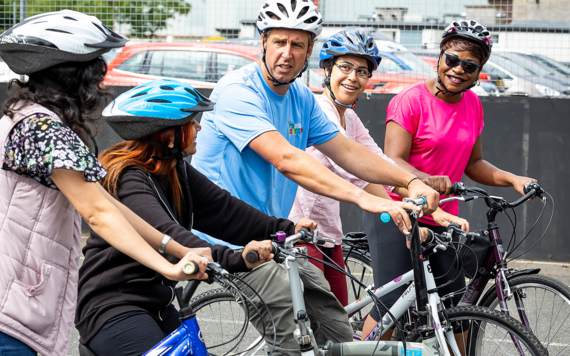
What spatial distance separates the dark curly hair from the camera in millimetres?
2027

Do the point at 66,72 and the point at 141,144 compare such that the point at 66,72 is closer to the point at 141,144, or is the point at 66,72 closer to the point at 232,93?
the point at 141,144

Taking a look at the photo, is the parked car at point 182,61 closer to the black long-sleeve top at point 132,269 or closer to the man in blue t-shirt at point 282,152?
the man in blue t-shirt at point 282,152

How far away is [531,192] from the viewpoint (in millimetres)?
3627

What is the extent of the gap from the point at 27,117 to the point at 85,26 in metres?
0.40

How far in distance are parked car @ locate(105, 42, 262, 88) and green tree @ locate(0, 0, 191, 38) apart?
277 mm

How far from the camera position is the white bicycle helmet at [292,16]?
10.00 ft

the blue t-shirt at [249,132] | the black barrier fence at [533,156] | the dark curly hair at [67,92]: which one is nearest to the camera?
the dark curly hair at [67,92]

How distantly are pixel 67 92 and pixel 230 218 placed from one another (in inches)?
37.7

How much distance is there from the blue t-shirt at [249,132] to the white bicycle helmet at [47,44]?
814mm

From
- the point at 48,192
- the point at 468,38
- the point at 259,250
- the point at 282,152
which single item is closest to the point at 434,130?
the point at 468,38

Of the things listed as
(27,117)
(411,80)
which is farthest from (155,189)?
(411,80)

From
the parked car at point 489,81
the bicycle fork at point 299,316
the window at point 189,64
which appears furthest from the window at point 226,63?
the bicycle fork at point 299,316

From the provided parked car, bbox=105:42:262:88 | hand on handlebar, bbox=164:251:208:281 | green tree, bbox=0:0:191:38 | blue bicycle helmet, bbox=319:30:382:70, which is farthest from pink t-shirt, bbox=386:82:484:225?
green tree, bbox=0:0:191:38

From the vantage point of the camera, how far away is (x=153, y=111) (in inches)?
94.3
